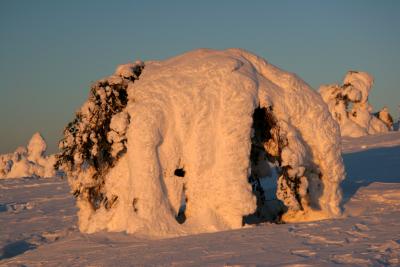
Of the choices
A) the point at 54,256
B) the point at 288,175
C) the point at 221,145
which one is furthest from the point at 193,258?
the point at 288,175

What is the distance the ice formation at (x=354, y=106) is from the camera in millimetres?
42125

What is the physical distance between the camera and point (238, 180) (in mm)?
10625

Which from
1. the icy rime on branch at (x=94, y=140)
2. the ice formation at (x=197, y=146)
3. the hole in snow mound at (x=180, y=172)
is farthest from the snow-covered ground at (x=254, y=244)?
the hole in snow mound at (x=180, y=172)

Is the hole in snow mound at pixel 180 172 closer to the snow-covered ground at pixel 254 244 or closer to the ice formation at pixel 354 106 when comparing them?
the snow-covered ground at pixel 254 244

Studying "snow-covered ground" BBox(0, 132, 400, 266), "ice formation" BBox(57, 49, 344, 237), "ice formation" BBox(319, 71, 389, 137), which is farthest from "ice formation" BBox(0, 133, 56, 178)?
"ice formation" BBox(57, 49, 344, 237)

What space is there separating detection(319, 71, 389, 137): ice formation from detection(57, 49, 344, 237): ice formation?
3015 cm

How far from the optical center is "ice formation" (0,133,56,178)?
5784 centimetres

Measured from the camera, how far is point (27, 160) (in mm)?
59812

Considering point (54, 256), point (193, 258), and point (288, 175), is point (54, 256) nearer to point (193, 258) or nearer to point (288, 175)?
point (193, 258)

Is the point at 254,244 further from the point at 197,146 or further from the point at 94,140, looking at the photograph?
the point at 94,140

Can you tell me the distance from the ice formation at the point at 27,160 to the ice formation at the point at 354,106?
27.9 meters

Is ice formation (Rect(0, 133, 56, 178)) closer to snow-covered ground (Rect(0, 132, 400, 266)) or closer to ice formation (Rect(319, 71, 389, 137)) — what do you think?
ice formation (Rect(319, 71, 389, 137))

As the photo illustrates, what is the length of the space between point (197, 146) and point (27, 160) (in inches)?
2050

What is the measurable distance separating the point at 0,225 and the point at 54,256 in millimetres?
7450
